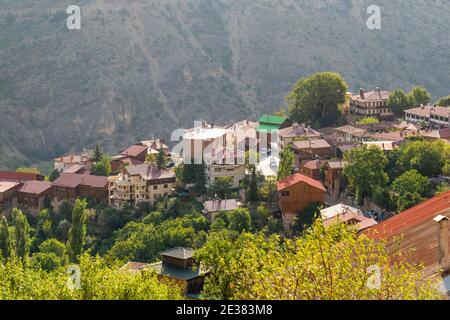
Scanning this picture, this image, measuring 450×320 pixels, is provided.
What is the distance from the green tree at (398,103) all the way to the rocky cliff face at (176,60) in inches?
1661

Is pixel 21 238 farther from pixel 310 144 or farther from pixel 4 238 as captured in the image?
pixel 310 144

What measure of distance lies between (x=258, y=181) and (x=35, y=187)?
19.6 meters

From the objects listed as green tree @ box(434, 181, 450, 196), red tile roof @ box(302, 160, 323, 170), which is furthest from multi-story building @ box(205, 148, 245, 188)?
green tree @ box(434, 181, 450, 196)

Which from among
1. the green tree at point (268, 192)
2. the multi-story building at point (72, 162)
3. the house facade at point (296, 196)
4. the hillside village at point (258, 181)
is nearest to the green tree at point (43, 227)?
the hillside village at point (258, 181)

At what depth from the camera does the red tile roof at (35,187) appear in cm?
6297

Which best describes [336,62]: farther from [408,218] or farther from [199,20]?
[408,218]

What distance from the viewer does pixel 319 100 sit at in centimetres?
7450

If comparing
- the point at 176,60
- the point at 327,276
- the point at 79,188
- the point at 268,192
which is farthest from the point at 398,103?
the point at 327,276

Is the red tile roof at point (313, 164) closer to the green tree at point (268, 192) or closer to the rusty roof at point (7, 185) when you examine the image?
the green tree at point (268, 192)

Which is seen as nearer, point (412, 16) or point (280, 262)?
point (280, 262)

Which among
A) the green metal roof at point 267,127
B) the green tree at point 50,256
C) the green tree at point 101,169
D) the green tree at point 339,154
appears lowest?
the green tree at point 50,256

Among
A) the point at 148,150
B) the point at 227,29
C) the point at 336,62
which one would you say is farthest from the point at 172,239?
the point at 227,29
